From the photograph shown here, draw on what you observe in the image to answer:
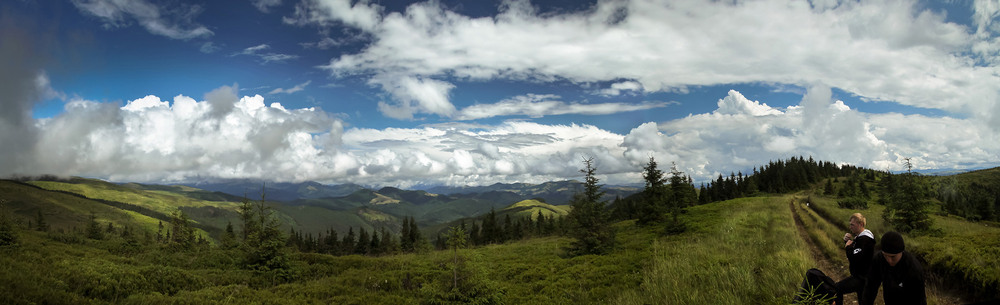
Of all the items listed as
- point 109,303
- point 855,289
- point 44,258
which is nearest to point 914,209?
point 855,289

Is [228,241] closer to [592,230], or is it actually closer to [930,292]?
[592,230]

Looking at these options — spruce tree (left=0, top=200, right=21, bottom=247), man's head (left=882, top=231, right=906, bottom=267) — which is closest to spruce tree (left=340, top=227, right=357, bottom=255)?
spruce tree (left=0, top=200, right=21, bottom=247)

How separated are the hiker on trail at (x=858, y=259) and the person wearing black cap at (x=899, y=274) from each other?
18.2 inches

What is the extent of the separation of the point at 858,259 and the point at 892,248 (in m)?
1.54

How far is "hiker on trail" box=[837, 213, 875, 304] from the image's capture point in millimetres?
6895

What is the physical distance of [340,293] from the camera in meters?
18.0

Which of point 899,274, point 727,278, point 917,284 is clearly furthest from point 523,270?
point 917,284

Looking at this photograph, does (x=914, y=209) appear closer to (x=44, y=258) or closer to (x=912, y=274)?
(x=912, y=274)

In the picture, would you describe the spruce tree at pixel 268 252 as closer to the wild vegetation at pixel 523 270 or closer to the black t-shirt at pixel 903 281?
the wild vegetation at pixel 523 270

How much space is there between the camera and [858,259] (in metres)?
7.39

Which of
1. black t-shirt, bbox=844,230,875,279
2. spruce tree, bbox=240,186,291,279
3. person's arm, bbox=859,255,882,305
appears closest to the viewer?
person's arm, bbox=859,255,882,305

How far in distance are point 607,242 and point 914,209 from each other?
18.0m

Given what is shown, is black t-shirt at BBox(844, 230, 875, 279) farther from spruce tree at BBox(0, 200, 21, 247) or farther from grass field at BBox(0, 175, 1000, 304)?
spruce tree at BBox(0, 200, 21, 247)

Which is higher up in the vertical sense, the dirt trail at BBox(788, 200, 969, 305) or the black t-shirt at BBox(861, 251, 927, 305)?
the black t-shirt at BBox(861, 251, 927, 305)
